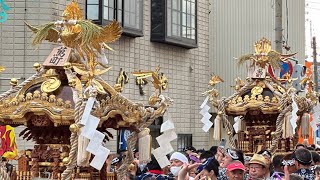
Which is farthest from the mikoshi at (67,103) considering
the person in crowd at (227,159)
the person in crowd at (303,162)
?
the person in crowd at (303,162)

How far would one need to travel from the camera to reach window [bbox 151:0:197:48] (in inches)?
858

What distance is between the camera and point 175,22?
22719mm

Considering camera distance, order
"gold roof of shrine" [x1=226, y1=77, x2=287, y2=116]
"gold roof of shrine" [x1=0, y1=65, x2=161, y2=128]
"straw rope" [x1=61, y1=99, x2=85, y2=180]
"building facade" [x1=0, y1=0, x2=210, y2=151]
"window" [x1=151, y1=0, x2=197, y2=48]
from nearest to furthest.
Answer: "straw rope" [x1=61, y1=99, x2=85, y2=180] → "gold roof of shrine" [x1=0, y1=65, x2=161, y2=128] → "gold roof of shrine" [x1=226, y1=77, x2=287, y2=116] → "building facade" [x1=0, y1=0, x2=210, y2=151] → "window" [x1=151, y1=0, x2=197, y2=48]

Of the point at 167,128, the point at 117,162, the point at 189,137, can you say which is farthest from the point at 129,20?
the point at 167,128

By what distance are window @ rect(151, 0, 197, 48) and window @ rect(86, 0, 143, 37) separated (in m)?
0.95

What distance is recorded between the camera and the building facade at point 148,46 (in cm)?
1738

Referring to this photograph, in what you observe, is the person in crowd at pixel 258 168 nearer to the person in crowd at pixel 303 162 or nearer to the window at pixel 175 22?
the person in crowd at pixel 303 162

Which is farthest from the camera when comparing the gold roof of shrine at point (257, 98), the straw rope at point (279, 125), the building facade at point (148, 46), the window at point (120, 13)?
the window at point (120, 13)

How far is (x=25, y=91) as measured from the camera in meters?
9.62

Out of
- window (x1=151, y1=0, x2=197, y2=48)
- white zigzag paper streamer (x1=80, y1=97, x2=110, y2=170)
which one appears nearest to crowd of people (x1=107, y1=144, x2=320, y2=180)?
white zigzag paper streamer (x1=80, y1=97, x2=110, y2=170)

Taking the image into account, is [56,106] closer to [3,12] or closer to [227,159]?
[227,159]

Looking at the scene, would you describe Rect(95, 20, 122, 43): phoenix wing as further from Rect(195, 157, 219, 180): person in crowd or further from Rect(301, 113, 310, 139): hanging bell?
Rect(301, 113, 310, 139): hanging bell

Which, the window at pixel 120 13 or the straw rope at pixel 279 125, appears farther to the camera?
the window at pixel 120 13

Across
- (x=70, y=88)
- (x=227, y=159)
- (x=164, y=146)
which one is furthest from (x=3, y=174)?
(x=227, y=159)
